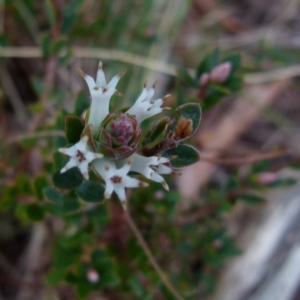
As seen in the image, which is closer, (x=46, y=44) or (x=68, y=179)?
(x=68, y=179)

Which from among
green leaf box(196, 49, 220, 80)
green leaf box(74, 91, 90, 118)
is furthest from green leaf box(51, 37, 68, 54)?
green leaf box(196, 49, 220, 80)

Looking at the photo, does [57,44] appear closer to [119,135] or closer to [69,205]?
[69,205]

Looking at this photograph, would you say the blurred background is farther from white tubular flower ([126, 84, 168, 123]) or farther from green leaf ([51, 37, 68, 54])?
white tubular flower ([126, 84, 168, 123])

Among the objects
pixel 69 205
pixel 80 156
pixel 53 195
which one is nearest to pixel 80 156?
pixel 80 156

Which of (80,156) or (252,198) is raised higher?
(252,198)

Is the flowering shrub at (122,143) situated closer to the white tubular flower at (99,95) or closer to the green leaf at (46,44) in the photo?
the white tubular flower at (99,95)

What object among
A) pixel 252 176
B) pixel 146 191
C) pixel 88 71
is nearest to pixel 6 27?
pixel 88 71

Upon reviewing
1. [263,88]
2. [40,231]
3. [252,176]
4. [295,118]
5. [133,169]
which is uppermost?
[263,88]

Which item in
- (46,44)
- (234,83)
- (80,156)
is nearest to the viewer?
(80,156)

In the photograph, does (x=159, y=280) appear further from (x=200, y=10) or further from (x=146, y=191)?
(x=200, y=10)
